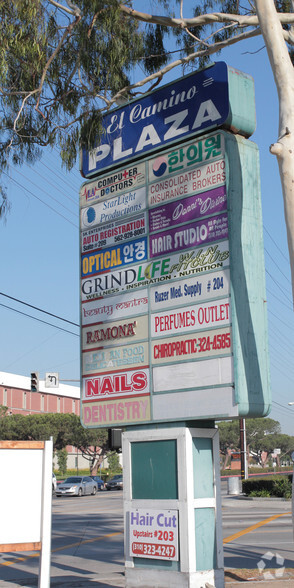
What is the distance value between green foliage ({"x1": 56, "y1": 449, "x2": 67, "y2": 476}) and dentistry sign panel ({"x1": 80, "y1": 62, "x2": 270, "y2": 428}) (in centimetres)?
7198

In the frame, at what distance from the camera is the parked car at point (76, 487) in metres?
42.8

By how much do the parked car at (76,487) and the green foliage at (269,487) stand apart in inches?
524

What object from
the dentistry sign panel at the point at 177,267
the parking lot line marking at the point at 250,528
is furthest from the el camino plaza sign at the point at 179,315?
the parking lot line marking at the point at 250,528

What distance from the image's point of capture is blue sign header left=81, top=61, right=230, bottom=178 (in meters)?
9.30

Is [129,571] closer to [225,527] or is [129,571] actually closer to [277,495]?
[225,527]

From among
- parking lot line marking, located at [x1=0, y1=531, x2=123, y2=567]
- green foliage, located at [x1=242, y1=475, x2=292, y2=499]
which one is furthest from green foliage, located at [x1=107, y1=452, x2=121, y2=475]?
parking lot line marking, located at [x1=0, y1=531, x2=123, y2=567]

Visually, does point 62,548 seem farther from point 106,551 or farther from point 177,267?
point 177,267

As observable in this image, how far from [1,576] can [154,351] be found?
229 inches

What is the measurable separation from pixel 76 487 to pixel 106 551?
28528mm

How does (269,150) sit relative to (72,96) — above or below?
below

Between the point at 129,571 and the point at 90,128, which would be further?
the point at 90,128

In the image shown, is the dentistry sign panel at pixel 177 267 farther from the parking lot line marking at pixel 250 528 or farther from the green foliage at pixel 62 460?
the green foliage at pixel 62 460

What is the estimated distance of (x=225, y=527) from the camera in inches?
768

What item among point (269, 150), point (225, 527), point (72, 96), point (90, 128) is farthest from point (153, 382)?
point (225, 527)
